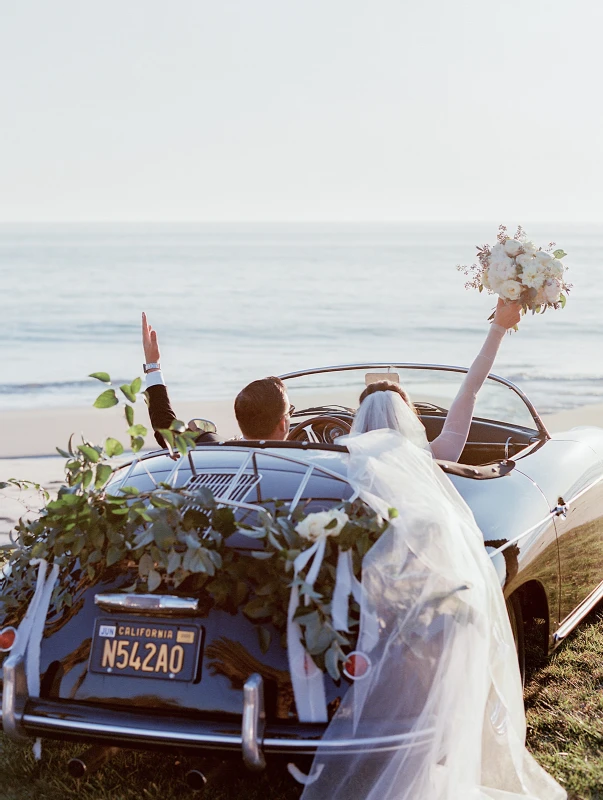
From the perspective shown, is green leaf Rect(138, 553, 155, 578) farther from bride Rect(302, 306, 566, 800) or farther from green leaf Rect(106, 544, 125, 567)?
bride Rect(302, 306, 566, 800)

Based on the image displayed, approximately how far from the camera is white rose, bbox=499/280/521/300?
454 cm

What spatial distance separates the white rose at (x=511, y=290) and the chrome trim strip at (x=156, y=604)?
2.33 m

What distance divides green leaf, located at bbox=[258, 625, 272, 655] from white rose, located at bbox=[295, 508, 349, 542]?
0.32 meters

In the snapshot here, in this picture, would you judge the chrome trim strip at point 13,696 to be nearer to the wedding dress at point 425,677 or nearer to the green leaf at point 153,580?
the green leaf at point 153,580

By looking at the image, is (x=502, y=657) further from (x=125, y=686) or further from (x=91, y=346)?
(x=91, y=346)

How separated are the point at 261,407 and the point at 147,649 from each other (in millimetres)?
1329

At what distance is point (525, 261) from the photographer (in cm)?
457

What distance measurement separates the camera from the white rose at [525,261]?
455 centimetres

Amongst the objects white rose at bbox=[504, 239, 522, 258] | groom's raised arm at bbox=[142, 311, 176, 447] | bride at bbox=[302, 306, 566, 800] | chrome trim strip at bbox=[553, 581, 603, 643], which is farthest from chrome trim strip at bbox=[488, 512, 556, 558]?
groom's raised arm at bbox=[142, 311, 176, 447]

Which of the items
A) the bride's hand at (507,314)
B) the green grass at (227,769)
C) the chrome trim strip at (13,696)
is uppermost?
the bride's hand at (507,314)

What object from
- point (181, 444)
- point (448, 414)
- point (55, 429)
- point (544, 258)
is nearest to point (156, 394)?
point (181, 444)

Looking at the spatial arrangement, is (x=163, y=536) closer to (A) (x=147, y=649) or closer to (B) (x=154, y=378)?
(A) (x=147, y=649)

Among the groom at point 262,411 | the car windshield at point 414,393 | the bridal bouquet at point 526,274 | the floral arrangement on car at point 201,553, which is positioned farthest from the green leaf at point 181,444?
the car windshield at point 414,393

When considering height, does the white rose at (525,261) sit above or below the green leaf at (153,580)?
above
